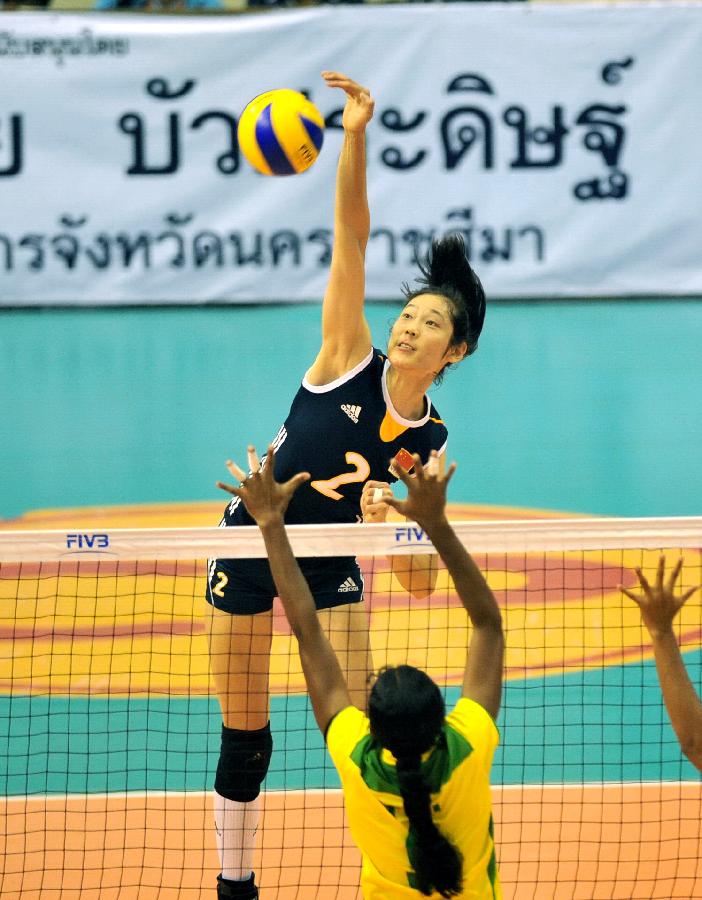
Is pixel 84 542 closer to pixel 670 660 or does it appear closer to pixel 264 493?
pixel 264 493

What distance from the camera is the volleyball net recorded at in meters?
4.98

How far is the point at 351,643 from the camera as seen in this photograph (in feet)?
16.0

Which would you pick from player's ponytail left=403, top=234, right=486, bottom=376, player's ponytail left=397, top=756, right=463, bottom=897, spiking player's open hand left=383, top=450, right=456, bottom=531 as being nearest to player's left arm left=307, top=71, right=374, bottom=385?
player's ponytail left=403, top=234, right=486, bottom=376

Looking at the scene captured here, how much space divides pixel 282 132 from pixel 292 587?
131 inches

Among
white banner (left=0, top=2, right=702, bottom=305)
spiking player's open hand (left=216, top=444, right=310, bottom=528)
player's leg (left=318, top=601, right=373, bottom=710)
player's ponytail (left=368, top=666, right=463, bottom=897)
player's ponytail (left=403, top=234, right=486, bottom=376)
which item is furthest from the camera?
white banner (left=0, top=2, right=702, bottom=305)

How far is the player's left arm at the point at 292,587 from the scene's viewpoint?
3.36 m

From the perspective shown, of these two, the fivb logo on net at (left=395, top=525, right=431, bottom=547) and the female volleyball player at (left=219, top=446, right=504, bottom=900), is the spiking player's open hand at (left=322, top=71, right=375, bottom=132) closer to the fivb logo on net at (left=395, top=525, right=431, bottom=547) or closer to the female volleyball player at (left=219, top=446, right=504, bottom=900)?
the fivb logo on net at (left=395, top=525, right=431, bottom=547)

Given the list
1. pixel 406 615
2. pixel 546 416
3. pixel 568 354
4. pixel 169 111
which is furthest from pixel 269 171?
pixel 169 111

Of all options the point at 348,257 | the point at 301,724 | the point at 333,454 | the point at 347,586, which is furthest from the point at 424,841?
the point at 301,724

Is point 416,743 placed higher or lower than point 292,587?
lower

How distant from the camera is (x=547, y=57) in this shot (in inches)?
566

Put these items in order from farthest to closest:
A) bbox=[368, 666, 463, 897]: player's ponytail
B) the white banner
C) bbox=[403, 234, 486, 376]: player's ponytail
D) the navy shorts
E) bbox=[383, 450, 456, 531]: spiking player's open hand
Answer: the white banner < bbox=[403, 234, 486, 376]: player's ponytail < the navy shorts < bbox=[383, 450, 456, 531]: spiking player's open hand < bbox=[368, 666, 463, 897]: player's ponytail

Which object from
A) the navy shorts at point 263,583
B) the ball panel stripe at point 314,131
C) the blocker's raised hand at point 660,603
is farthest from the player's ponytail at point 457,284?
the blocker's raised hand at point 660,603

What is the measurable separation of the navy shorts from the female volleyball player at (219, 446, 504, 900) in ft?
4.92
